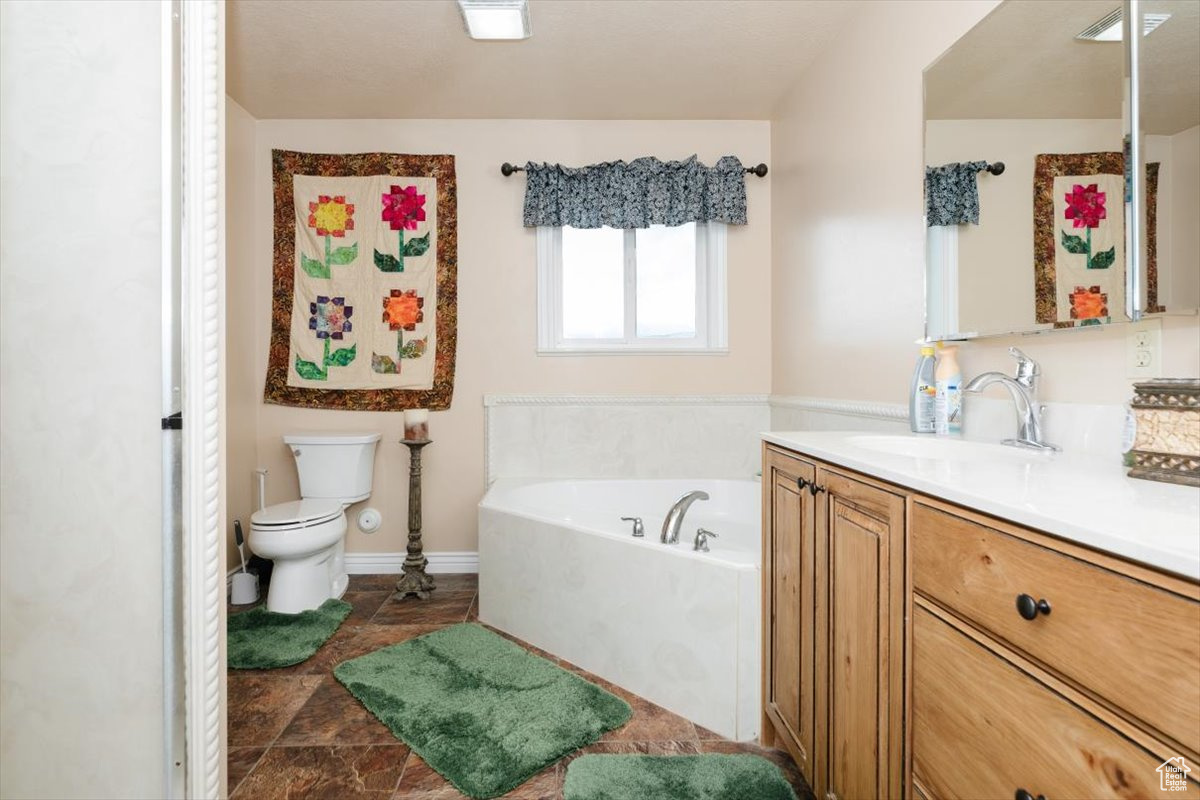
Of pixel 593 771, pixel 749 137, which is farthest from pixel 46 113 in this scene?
pixel 749 137

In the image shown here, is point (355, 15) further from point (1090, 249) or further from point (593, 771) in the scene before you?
point (593, 771)

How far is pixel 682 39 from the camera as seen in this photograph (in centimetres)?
250

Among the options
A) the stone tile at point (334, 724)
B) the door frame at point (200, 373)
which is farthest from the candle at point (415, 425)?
the door frame at point (200, 373)

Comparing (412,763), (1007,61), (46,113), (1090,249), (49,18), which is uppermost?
(1007,61)

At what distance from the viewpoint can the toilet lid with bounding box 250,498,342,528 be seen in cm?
260

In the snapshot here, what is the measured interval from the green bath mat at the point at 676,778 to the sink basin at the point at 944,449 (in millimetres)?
907

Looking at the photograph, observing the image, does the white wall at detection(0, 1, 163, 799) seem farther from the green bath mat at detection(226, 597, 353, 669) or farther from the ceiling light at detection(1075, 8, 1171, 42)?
the ceiling light at detection(1075, 8, 1171, 42)

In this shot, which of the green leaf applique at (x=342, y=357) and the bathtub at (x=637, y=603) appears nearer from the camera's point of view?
the bathtub at (x=637, y=603)

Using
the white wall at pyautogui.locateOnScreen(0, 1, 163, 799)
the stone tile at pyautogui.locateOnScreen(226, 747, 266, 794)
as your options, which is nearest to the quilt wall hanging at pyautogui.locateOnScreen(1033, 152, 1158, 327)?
the white wall at pyautogui.locateOnScreen(0, 1, 163, 799)

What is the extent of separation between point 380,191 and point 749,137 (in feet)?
6.60

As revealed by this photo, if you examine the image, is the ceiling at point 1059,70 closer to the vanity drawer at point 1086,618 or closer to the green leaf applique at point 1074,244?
the green leaf applique at point 1074,244

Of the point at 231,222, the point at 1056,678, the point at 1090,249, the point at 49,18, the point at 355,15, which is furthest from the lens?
the point at 231,222

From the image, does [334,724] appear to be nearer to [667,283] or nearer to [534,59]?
[667,283]

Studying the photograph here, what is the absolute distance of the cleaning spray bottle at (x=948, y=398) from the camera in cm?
166
